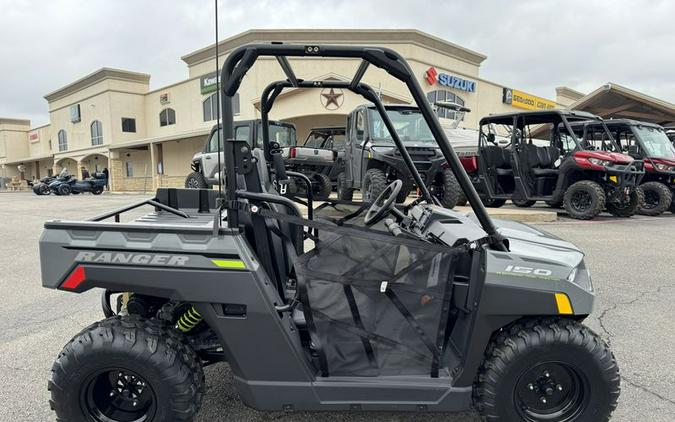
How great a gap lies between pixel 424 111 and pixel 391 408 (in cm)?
133

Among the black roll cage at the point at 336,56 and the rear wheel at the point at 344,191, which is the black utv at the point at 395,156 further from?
the black roll cage at the point at 336,56

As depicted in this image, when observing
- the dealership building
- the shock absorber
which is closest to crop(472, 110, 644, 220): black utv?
the dealership building

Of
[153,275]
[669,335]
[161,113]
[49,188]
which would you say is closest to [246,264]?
[153,275]

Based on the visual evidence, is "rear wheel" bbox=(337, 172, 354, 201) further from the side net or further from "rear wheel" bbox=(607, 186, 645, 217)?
the side net

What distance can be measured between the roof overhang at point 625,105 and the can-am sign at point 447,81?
731cm

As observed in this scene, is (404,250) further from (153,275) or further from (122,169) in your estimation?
(122,169)

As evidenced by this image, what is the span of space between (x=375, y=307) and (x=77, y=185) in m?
25.5

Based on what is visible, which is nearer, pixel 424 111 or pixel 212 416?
pixel 424 111

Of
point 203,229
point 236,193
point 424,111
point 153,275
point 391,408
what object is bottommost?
point 391,408

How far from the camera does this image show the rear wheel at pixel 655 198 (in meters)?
9.44

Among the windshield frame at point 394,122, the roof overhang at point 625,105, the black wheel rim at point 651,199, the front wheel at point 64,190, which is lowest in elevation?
the front wheel at point 64,190

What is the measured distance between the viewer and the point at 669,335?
3207 millimetres

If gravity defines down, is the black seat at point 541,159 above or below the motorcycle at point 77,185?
above

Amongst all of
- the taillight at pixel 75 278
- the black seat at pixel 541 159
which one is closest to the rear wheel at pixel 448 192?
the black seat at pixel 541 159
